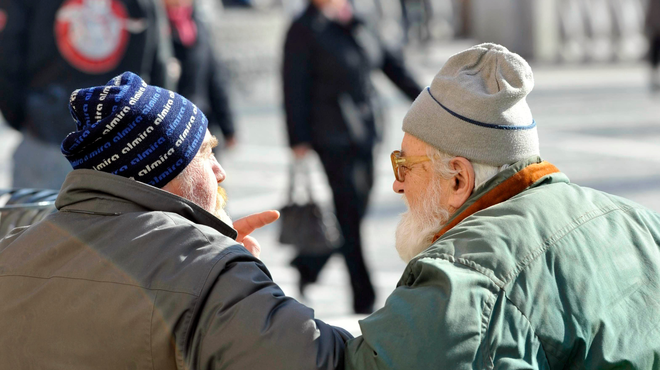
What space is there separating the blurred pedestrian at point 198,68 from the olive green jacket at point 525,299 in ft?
13.9

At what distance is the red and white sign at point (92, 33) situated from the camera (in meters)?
4.88

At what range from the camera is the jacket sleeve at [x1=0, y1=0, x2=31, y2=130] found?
483 cm

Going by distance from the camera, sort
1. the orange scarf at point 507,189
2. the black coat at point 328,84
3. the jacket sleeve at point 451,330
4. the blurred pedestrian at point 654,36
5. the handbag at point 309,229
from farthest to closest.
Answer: the blurred pedestrian at point 654,36 → the handbag at point 309,229 → the black coat at point 328,84 → the orange scarf at point 507,189 → the jacket sleeve at point 451,330

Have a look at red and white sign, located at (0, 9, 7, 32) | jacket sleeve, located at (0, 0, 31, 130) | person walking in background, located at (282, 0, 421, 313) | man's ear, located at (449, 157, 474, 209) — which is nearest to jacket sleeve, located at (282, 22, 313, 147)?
person walking in background, located at (282, 0, 421, 313)

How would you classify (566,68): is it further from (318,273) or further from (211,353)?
(211,353)

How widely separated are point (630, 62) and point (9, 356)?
1923cm

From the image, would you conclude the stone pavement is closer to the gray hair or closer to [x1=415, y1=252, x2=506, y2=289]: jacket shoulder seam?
the gray hair

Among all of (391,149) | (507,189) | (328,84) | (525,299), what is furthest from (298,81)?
(391,149)

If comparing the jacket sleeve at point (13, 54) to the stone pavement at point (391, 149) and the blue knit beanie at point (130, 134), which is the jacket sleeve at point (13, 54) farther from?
the blue knit beanie at point (130, 134)

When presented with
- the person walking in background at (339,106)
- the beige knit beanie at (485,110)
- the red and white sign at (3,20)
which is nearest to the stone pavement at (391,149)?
the person walking in background at (339,106)

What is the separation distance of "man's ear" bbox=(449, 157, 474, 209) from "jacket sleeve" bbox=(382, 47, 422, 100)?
11.0 feet

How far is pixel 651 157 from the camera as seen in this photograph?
979 centimetres

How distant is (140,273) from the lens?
2002 mm

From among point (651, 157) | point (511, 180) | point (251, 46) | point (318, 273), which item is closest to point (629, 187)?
point (651, 157)
